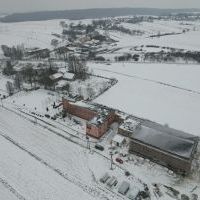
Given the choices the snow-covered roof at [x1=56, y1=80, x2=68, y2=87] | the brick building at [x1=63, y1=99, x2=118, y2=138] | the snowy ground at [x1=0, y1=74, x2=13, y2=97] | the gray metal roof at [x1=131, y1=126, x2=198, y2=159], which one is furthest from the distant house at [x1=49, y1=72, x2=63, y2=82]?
the gray metal roof at [x1=131, y1=126, x2=198, y2=159]

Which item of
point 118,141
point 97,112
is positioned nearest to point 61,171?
point 118,141

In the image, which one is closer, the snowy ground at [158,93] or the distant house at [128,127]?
the distant house at [128,127]

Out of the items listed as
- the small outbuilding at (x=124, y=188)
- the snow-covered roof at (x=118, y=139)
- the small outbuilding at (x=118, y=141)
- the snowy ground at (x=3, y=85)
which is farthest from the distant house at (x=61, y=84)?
the small outbuilding at (x=124, y=188)

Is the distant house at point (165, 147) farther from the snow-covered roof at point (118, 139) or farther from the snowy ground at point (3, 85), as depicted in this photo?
the snowy ground at point (3, 85)

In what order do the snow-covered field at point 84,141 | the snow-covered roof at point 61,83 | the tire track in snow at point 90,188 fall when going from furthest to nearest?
the snow-covered roof at point 61,83
the snow-covered field at point 84,141
the tire track in snow at point 90,188

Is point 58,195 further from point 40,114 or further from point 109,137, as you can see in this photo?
point 40,114

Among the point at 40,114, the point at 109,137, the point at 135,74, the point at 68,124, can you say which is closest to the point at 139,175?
the point at 109,137
